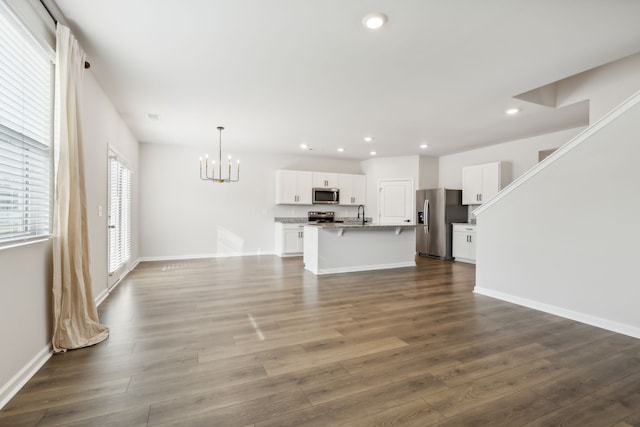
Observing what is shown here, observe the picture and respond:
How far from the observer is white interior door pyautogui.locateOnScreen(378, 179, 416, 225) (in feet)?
25.3

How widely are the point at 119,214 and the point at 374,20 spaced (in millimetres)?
4604

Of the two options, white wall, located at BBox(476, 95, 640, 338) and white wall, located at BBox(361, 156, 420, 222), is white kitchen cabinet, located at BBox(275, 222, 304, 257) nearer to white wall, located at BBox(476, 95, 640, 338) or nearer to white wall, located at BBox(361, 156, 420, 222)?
white wall, located at BBox(361, 156, 420, 222)

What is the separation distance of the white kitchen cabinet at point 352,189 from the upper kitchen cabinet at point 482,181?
8.50ft

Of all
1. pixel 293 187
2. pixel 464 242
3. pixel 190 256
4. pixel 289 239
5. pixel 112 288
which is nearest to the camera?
pixel 112 288

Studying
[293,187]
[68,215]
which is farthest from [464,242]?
[68,215]

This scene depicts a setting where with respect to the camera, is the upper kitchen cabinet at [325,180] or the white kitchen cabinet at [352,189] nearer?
the upper kitchen cabinet at [325,180]

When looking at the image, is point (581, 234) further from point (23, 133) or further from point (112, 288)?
point (112, 288)

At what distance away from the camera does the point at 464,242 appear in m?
6.63

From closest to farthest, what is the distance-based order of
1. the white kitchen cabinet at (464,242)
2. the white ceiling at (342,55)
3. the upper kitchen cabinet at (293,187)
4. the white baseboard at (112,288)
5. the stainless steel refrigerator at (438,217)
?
the white ceiling at (342,55) → the white baseboard at (112,288) → the white kitchen cabinet at (464,242) → the stainless steel refrigerator at (438,217) → the upper kitchen cabinet at (293,187)

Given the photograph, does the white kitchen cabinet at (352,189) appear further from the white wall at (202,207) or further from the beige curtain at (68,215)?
the beige curtain at (68,215)

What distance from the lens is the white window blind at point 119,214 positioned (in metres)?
4.18

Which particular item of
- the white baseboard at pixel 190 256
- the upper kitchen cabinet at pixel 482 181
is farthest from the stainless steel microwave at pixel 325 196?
the upper kitchen cabinet at pixel 482 181

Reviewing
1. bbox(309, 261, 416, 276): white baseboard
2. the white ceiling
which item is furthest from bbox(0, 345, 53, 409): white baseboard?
bbox(309, 261, 416, 276): white baseboard

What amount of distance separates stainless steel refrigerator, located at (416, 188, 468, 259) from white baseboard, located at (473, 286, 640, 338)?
301cm
